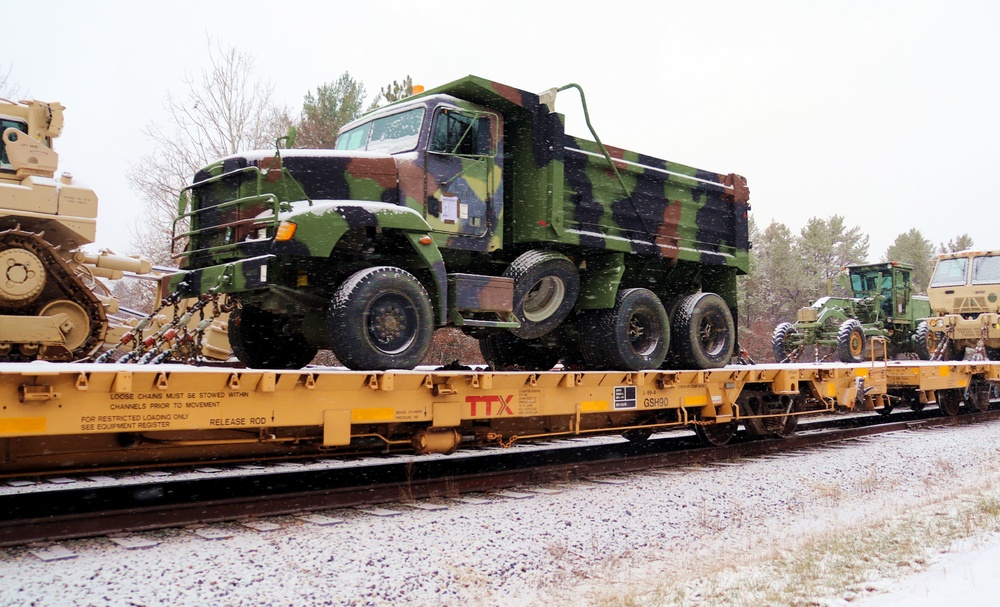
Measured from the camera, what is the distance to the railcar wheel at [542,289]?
321 inches

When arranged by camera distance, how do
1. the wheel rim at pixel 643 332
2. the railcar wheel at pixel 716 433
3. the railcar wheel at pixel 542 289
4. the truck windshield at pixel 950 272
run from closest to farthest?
the railcar wheel at pixel 542 289, the wheel rim at pixel 643 332, the railcar wheel at pixel 716 433, the truck windshield at pixel 950 272

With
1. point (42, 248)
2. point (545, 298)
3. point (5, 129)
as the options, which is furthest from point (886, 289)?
point (5, 129)

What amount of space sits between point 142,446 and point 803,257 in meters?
45.1

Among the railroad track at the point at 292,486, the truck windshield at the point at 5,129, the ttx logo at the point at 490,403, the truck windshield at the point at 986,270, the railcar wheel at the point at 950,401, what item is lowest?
the railroad track at the point at 292,486

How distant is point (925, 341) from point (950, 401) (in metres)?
6.12

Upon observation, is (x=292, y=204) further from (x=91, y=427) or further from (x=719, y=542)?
(x=719, y=542)

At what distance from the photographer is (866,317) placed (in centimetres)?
2086

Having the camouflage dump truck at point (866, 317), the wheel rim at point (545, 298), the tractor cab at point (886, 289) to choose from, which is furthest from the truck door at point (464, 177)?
the tractor cab at point (886, 289)

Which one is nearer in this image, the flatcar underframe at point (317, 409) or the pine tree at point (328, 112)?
the flatcar underframe at point (317, 409)

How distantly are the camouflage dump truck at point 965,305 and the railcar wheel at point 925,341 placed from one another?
0.03 meters

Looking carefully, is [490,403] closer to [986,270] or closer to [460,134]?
[460,134]

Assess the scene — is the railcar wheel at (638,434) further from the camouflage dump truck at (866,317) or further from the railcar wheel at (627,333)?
the camouflage dump truck at (866,317)

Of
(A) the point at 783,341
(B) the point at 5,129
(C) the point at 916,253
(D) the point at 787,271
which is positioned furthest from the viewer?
(C) the point at 916,253

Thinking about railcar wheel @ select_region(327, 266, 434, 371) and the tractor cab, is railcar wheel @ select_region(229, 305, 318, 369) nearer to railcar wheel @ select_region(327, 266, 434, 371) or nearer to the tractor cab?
railcar wheel @ select_region(327, 266, 434, 371)
